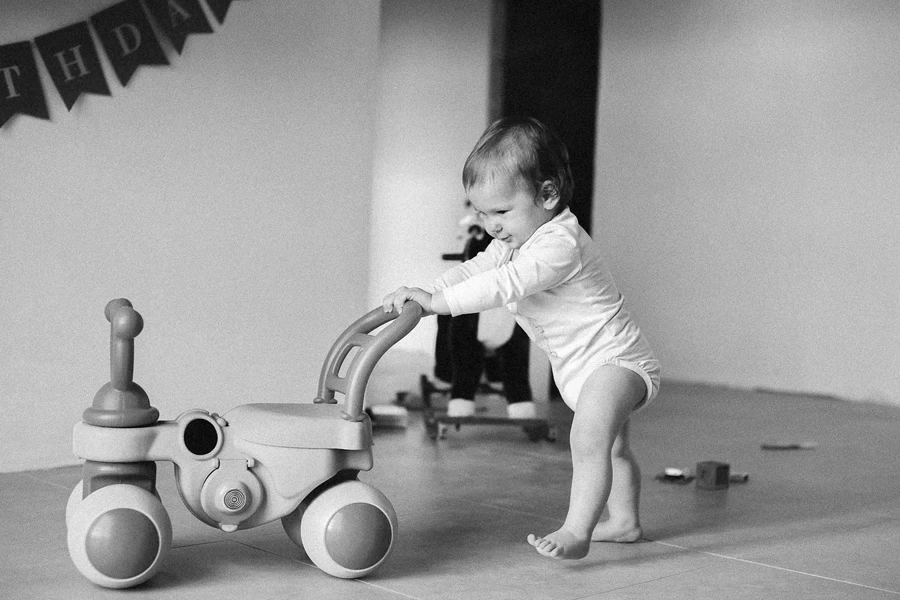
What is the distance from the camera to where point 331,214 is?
3.05 meters

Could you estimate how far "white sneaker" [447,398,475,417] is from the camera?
132 inches

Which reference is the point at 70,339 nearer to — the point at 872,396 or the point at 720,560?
the point at 720,560

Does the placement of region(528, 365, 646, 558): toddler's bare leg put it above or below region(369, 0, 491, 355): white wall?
below

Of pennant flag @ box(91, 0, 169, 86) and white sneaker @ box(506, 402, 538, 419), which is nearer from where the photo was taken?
pennant flag @ box(91, 0, 169, 86)

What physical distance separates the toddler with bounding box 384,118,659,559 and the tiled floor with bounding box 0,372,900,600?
120mm

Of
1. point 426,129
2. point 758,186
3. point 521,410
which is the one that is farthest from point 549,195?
point 758,186

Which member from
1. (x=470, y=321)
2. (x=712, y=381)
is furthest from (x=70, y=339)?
(x=712, y=381)

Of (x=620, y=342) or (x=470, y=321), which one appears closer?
(x=620, y=342)


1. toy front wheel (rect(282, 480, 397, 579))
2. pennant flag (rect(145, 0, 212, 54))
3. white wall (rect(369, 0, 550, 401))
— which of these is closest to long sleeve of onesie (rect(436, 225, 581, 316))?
toy front wheel (rect(282, 480, 397, 579))

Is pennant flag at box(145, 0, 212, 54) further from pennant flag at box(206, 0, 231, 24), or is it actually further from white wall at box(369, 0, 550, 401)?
white wall at box(369, 0, 550, 401)

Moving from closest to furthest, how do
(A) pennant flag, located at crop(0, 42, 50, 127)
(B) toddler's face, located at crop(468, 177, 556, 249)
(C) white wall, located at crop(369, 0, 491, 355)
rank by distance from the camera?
(B) toddler's face, located at crop(468, 177, 556, 249)
(A) pennant flag, located at crop(0, 42, 50, 127)
(C) white wall, located at crop(369, 0, 491, 355)

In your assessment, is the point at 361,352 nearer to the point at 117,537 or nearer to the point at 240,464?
the point at 240,464

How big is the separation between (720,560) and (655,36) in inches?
152

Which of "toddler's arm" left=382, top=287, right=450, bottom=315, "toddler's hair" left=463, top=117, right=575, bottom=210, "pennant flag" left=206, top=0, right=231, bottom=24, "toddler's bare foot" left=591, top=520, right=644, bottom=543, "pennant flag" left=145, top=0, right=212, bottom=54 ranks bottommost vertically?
"toddler's bare foot" left=591, top=520, right=644, bottom=543
